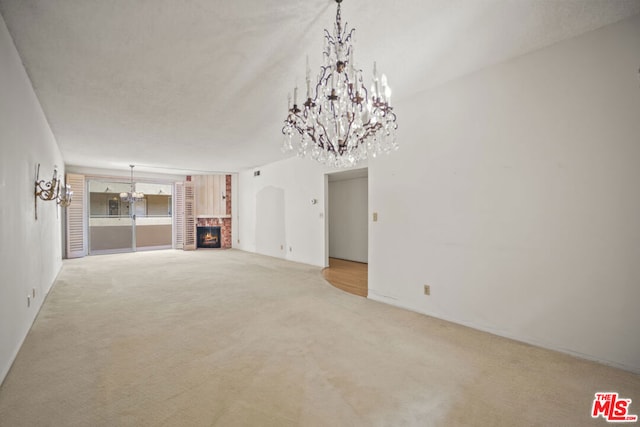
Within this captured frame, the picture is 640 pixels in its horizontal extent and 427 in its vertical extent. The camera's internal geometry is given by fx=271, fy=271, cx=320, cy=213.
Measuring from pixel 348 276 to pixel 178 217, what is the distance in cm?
672

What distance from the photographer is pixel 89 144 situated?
5.39 metres

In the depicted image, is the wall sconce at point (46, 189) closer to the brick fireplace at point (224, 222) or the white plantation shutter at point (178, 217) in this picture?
the white plantation shutter at point (178, 217)

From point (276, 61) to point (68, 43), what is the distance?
172 centimetres

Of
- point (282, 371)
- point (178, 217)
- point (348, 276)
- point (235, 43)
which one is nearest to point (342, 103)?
point (235, 43)

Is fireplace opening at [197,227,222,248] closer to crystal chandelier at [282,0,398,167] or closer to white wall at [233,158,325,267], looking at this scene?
white wall at [233,158,325,267]

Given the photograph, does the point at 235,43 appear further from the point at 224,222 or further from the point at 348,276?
the point at 224,222

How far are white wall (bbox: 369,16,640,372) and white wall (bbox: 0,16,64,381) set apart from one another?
376 centimetres

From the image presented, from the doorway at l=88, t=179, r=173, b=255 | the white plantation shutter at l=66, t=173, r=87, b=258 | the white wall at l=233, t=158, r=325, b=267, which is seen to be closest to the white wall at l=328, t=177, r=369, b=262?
the white wall at l=233, t=158, r=325, b=267

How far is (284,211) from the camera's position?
7137 millimetres

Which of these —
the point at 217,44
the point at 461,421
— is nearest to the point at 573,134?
the point at 461,421

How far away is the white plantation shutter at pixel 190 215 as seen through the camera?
8.97 m

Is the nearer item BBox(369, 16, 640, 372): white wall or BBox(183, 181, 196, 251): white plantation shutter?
BBox(369, 16, 640, 372): white wall

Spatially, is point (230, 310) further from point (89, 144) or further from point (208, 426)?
point (89, 144)

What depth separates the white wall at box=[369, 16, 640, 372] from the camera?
2.12 metres
